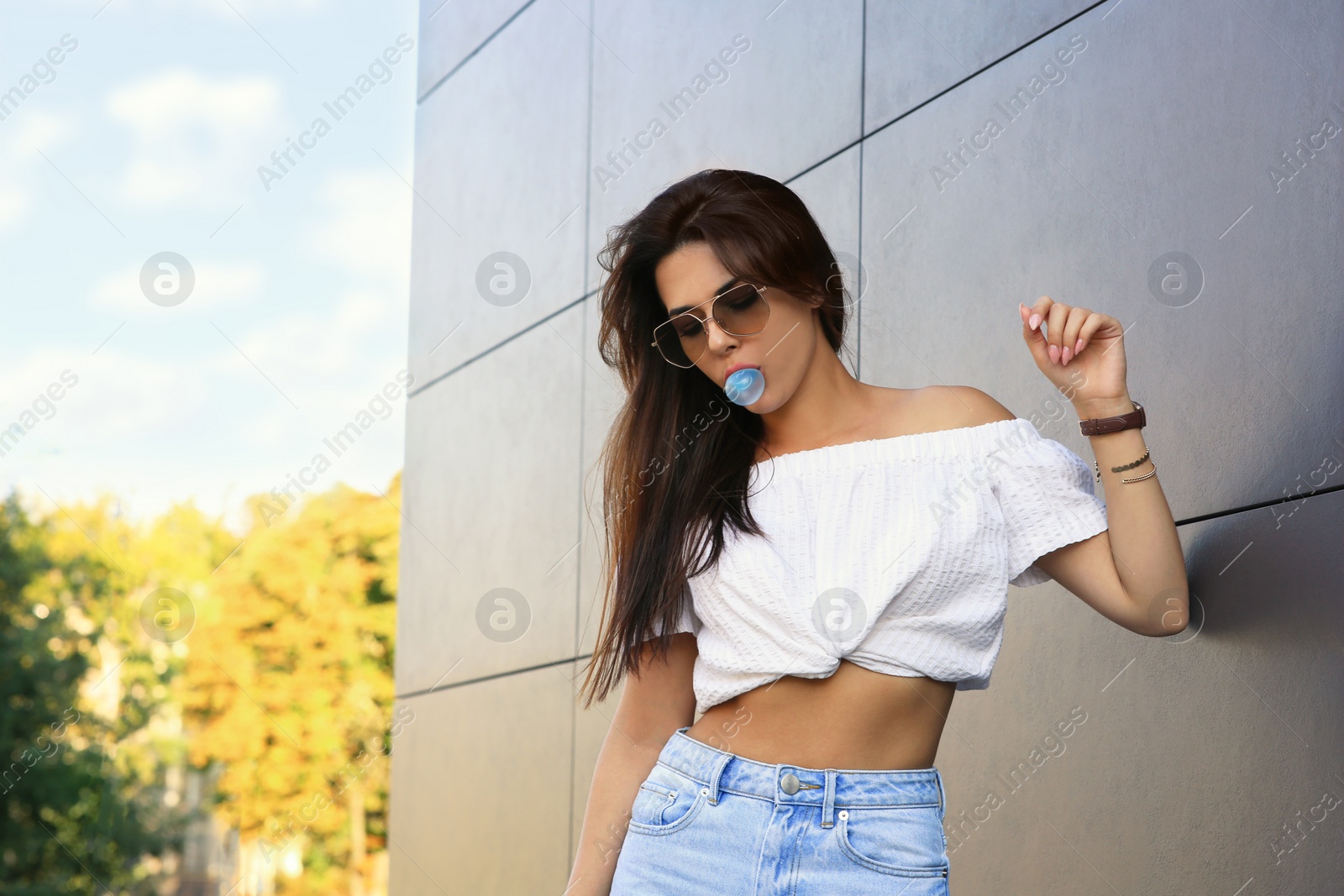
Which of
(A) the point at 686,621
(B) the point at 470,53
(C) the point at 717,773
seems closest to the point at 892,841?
(C) the point at 717,773

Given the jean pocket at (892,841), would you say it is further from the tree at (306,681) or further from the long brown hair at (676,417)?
the tree at (306,681)

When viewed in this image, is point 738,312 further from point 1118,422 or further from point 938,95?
point 938,95

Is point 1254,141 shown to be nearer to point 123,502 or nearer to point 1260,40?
point 1260,40

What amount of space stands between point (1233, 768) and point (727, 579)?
83cm

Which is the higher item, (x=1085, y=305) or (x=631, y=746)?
(x=1085, y=305)

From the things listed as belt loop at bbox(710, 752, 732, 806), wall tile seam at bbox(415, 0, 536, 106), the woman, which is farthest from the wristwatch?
wall tile seam at bbox(415, 0, 536, 106)

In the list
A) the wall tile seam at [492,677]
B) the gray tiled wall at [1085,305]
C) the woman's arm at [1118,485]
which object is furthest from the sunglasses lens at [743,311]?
the wall tile seam at [492,677]

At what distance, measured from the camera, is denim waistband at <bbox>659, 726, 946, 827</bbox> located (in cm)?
159

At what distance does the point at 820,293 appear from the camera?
1.93 m

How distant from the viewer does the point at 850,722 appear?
165 cm

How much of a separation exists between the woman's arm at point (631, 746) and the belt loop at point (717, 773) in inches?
9.0

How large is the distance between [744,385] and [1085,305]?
0.80 m

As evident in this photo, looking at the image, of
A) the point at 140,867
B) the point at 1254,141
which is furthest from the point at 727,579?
the point at 140,867

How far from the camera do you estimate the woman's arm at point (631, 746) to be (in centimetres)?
185
